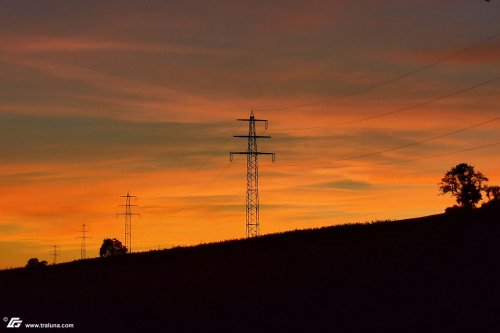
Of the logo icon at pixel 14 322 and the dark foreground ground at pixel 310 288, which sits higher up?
the dark foreground ground at pixel 310 288

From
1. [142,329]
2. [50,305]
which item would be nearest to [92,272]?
[50,305]

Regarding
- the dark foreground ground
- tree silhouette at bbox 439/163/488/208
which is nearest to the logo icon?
the dark foreground ground

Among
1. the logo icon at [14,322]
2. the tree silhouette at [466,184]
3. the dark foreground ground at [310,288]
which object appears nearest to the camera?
the dark foreground ground at [310,288]

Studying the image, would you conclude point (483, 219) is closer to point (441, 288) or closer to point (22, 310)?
point (441, 288)

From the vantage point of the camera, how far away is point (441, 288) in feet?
130

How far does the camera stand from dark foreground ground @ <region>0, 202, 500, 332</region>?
35.7 metres

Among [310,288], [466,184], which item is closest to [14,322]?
[310,288]

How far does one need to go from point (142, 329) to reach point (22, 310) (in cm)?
1375

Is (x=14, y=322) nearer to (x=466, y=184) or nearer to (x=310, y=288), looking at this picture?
(x=310, y=288)

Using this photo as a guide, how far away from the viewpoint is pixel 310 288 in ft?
144

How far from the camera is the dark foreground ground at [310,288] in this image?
1405 inches

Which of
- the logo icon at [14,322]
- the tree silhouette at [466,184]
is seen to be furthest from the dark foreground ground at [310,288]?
the tree silhouette at [466,184]

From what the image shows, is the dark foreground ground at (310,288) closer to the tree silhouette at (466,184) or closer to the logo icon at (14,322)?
the logo icon at (14,322)

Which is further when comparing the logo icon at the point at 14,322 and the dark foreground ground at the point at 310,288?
the logo icon at the point at 14,322
